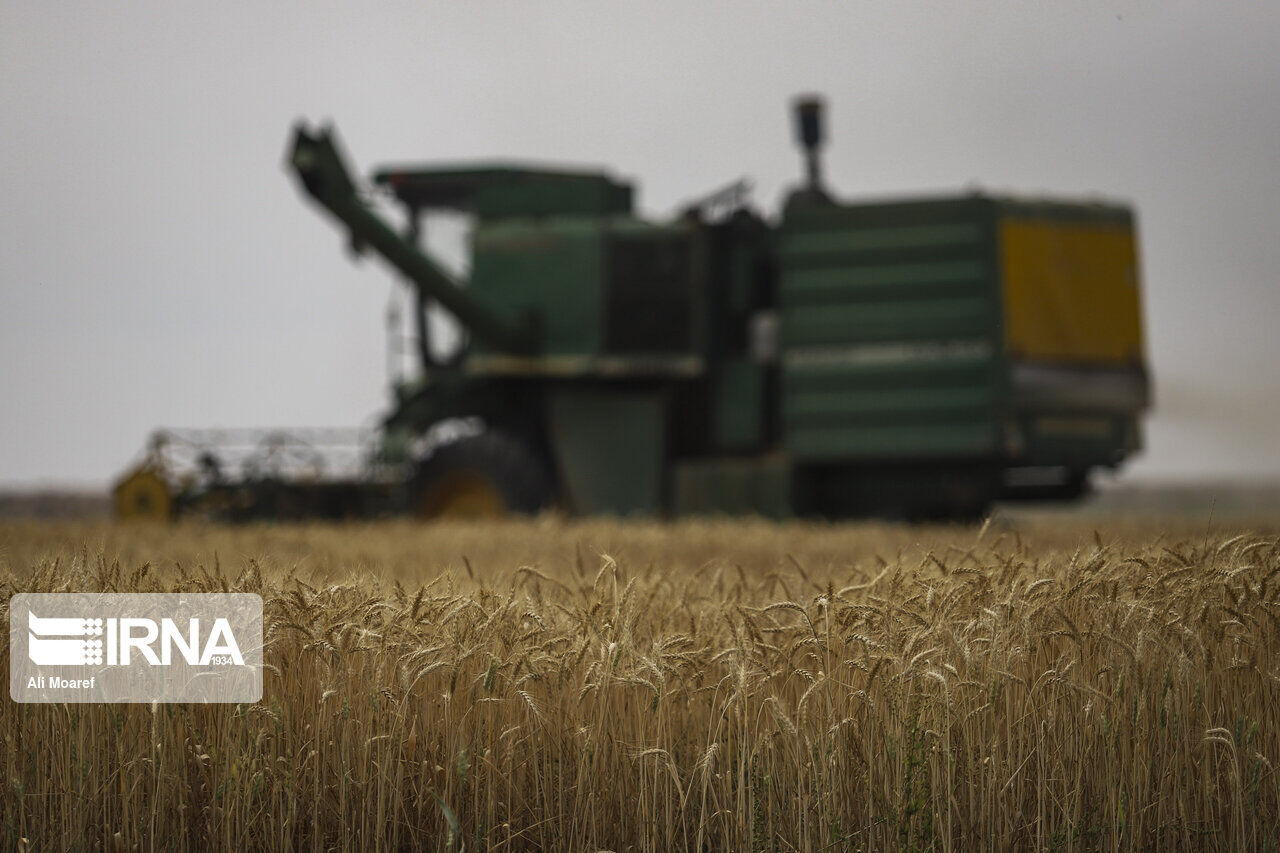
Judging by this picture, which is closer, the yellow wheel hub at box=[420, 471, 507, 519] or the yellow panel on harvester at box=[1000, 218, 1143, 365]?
the yellow panel on harvester at box=[1000, 218, 1143, 365]

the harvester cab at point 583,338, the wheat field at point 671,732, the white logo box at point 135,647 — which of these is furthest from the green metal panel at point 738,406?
the white logo box at point 135,647

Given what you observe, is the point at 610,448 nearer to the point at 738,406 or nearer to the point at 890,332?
the point at 738,406

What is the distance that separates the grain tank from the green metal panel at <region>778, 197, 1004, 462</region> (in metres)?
0.02

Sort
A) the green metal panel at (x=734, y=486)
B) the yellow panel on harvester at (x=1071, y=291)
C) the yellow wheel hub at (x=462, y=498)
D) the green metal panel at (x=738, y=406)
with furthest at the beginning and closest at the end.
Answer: the yellow wheel hub at (x=462, y=498)
the green metal panel at (x=738, y=406)
the green metal panel at (x=734, y=486)
the yellow panel on harvester at (x=1071, y=291)


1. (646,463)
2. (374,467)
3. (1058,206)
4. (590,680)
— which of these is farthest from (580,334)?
(590,680)

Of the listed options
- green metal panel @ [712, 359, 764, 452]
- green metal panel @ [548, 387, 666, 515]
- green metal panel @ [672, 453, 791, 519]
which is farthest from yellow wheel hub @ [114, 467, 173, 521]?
green metal panel @ [712, 359, 764, 452]

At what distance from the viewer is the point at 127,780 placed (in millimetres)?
3105

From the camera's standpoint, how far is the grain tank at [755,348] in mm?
10375

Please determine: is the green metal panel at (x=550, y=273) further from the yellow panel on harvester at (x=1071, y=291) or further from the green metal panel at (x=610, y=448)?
the yellow panel on harvester at (x=1071, y=291)

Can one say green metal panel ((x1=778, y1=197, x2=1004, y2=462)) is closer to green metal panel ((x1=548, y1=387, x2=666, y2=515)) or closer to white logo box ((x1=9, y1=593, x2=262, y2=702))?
green metal panel ((x1=548, y1=387, x2=666, y2=515))

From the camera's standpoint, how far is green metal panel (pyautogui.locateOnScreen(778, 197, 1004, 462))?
10.4 metres

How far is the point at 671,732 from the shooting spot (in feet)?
10.3

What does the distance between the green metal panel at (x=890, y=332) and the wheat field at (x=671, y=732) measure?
681cm

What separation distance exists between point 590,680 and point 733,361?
814 cm
